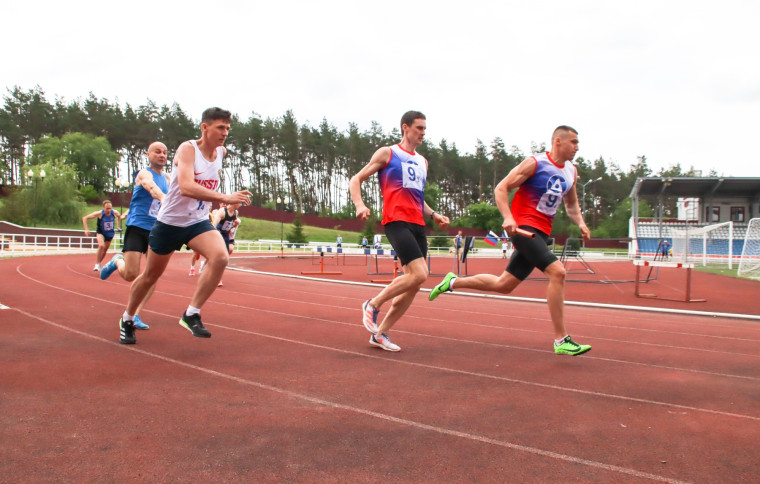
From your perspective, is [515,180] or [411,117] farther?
[411,117]

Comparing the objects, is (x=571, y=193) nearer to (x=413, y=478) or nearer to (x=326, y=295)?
(x=413, y=478)

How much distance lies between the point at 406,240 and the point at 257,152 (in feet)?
240

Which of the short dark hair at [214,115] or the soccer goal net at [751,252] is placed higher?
the short dark hair at [214,115]

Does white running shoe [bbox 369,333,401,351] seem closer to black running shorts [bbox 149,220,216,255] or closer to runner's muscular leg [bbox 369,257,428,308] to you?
runner's muscular leg [bbox 369,257,428,308]

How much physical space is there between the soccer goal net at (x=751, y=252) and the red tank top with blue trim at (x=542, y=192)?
18.5 meters

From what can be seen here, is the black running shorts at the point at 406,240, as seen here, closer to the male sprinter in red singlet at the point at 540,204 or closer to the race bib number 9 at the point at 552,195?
the male sprinter in red singlet at the point at 540,204

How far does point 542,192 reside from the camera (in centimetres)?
502

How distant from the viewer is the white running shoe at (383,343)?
202 inches

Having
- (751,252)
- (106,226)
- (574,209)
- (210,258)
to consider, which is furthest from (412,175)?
(751,252)

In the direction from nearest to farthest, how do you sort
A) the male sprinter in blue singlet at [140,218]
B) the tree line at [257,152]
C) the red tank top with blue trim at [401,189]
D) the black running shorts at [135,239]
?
the red tank top with blue trim at [401,189], the male sprinter in blue singlet at [140,218], the black running shorts at [135,239], the tree line at [257,152]

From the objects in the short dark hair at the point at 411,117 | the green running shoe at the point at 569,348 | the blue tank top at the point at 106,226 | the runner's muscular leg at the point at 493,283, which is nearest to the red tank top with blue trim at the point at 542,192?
the runner's muscular leg at the point at 493,283

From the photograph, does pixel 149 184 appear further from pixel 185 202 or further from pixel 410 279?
pixel 410 279

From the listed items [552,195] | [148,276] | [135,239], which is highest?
[552,195]

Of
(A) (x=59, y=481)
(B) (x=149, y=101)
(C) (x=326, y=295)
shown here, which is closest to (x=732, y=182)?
(C) (x=326, y=295)
